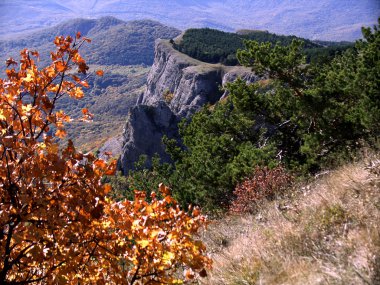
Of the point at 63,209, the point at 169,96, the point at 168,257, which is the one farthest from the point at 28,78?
the point at 169,96

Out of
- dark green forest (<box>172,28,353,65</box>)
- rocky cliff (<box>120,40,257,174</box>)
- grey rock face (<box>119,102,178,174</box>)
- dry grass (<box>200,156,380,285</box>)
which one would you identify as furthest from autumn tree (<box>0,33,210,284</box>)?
dark green forest (<box>172,28,353,65</box>)

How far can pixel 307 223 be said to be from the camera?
4379 mm

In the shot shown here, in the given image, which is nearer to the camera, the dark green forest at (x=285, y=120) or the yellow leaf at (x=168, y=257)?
the yellow leaf at (x=168, y=257)

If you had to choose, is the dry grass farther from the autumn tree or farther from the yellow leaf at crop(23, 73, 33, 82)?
the yellow leaf at crop(23, 73, 33, 82)

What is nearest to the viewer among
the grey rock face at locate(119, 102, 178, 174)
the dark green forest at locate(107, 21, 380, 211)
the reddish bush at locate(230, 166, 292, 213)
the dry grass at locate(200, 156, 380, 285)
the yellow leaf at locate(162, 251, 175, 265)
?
the dry grass at locate(200, 156, 380, 285)

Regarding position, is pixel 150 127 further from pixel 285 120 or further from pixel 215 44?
pixel 215 44

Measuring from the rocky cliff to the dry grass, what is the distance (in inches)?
626

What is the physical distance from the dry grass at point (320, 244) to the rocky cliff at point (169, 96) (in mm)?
15906

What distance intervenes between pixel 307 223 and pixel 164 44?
129m

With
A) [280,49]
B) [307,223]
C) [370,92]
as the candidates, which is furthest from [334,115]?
[307,223]

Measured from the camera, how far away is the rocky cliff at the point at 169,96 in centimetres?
6625

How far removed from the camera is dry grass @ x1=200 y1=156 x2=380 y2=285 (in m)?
3.06

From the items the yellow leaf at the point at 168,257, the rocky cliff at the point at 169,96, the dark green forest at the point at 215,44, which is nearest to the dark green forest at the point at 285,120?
the rocky cliff at the point at 169,96

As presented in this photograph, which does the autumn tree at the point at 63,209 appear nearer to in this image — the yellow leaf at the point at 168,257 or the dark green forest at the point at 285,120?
the yellow leaf at the point at 168,257
